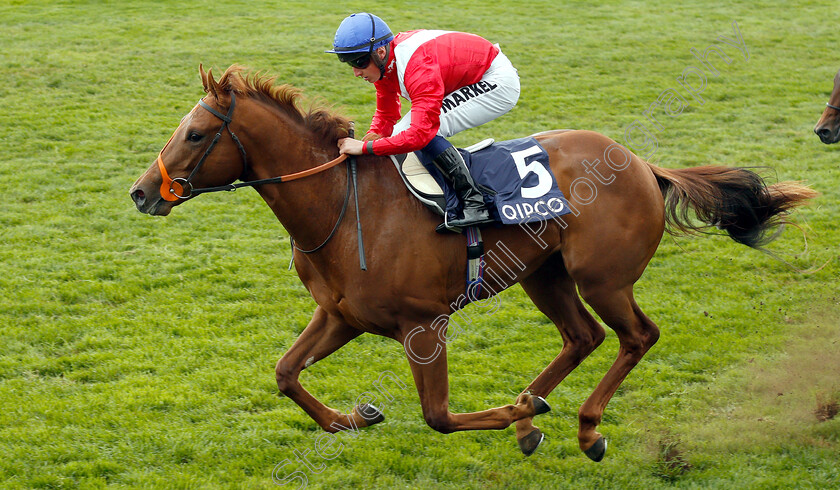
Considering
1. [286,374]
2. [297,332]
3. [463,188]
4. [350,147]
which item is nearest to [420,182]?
[463,188]

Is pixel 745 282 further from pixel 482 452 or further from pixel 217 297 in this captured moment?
pixel 217 297

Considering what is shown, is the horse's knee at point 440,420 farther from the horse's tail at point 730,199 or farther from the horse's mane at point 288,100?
the horse's tail at point 730,199

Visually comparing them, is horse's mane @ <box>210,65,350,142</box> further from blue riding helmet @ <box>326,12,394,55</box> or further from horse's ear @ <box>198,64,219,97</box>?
blue riding helmet @ <box>326,12,394,55</box>

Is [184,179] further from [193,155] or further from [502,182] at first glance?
[502,182]

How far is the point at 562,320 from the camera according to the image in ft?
15.8

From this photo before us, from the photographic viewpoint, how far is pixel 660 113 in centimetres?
1184

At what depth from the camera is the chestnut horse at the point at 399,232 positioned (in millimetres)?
3809

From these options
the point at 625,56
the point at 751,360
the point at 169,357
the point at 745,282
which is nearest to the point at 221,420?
the point at 169,357

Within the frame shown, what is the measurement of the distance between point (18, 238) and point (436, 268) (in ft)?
17.1

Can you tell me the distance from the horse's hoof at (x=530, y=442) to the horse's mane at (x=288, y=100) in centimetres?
190

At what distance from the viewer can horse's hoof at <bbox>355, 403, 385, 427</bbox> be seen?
4.50 m

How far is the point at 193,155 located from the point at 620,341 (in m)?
2.46

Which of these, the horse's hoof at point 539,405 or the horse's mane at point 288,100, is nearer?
the horse's mane at point 288,100

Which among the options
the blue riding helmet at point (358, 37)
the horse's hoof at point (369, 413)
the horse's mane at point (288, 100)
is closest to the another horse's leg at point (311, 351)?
the horse's hoof at point (369, 413)
